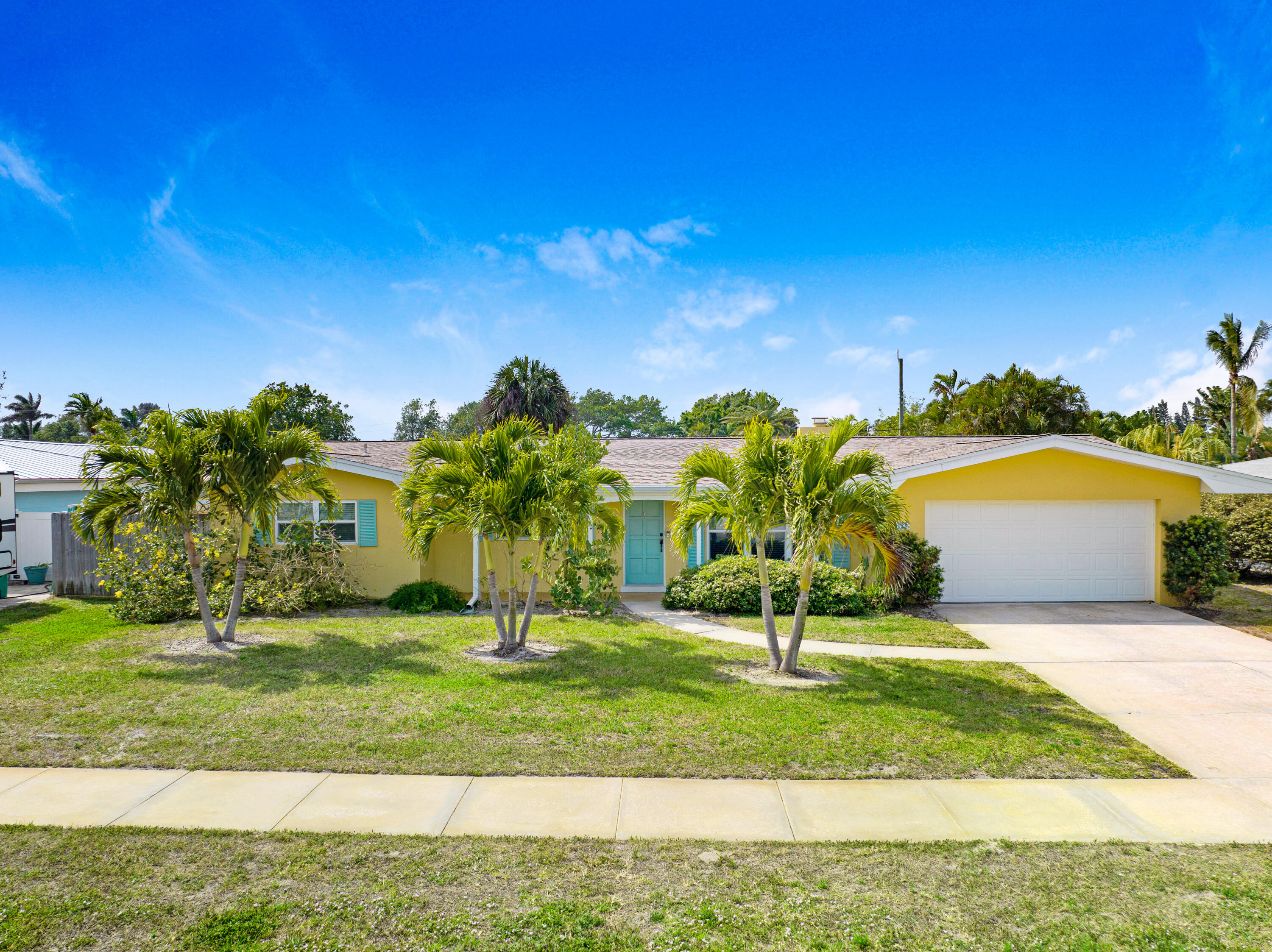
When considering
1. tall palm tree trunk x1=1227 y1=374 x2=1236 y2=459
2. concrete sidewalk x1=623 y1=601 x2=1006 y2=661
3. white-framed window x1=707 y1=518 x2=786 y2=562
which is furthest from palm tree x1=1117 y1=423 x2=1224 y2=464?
concrete sidewalk x1=623 y1=601 x2=1006 y2=661

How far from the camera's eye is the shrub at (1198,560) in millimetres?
12641

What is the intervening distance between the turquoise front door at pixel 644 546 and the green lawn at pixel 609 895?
10814 millimetres

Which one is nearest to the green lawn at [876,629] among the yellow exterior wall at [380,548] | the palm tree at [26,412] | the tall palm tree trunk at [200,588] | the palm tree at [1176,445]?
the yellow exterior wall at [380,548]

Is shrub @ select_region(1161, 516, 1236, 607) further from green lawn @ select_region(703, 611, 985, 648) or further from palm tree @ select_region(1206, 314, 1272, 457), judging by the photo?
palm tree @ select_region(1206, 314, 1272, 457)

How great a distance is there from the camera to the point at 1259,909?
11.7ft

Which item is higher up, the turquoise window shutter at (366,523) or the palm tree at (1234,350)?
the palm tree at (1234,350)

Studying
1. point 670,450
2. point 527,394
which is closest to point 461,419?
point 527,394

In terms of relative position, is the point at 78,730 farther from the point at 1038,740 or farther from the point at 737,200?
the point at 737,200

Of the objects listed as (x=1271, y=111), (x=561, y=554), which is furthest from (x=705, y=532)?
(x=1271, y=111)

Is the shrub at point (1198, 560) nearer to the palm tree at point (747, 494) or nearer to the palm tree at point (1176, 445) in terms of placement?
the palm tree at point (747, 494)

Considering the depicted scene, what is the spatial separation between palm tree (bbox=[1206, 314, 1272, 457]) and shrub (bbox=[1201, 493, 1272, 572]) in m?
27.9

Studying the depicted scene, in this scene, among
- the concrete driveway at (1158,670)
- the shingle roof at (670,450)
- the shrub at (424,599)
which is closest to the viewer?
the concrete driveway at (1158,670)

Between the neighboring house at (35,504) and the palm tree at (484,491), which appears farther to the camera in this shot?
the neighboring house at (35,504)

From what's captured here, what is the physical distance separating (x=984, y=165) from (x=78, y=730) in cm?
1762
